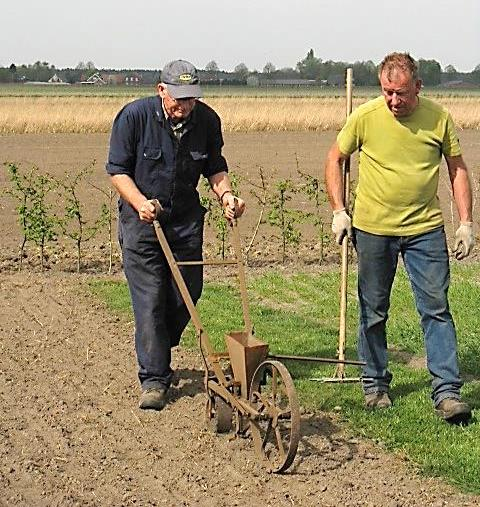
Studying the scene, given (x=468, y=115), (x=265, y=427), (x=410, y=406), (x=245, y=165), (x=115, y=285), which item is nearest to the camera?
(x=265, y=427)

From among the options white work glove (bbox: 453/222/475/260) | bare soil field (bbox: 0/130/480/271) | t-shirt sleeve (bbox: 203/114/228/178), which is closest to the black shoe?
t-shirt sleeve (bbox: 203/114/228/178)

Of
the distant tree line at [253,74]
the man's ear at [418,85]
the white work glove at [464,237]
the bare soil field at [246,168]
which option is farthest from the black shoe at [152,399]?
the distant tree line at [253,74]

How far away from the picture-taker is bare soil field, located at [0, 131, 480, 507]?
5535 mm

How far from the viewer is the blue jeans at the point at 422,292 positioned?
6723 millimetres

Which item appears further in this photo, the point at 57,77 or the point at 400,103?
the point at 57,77

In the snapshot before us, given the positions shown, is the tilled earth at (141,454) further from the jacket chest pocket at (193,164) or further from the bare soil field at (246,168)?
the bare soil field at (246,168)

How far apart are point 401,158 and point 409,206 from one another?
0.97 ft

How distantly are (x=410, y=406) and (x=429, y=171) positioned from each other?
150 centimetres

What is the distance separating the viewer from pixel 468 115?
43125 mm

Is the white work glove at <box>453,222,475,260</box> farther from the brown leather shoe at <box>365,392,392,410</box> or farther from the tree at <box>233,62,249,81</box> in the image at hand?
the tree at <box>233,62,249,81</box>

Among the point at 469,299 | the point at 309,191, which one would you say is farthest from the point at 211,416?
the point at 309,191

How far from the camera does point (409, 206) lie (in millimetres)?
6711

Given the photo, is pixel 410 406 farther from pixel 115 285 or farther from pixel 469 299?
pixel 115 285

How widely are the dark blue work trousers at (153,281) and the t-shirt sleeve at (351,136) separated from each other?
43.2 inches
